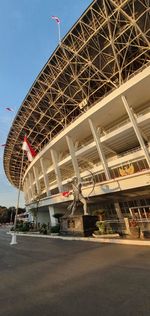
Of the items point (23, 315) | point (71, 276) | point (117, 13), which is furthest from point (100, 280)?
point (117, 13)

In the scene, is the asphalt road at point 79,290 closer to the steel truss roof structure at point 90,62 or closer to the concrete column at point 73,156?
the concrete column at point 73,156

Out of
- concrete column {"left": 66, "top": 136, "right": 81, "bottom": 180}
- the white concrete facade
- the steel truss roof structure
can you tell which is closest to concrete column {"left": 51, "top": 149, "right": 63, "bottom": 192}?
the white concrete facade

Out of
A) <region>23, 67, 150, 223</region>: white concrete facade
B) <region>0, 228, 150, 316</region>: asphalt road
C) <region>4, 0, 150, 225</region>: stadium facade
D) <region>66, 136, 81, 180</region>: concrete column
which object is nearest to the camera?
<region>0, 228, 150, 316</region>: asphalt road

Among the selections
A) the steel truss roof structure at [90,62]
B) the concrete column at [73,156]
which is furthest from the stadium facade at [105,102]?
the concrete column at [73,156]

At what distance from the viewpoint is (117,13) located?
20.6m

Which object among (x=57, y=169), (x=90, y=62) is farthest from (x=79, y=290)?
(x=57, y=169)

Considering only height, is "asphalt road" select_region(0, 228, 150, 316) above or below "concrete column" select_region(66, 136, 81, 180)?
below

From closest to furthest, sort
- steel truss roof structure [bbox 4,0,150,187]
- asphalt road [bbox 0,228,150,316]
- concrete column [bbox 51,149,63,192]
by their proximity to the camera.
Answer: asphalt road [bbox 0,228,150,316]
steel truss roof structure [bbox 4,0,150,187]
concrete column [bbox 51,149,63,192]

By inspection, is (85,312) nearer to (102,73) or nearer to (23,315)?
(23,315)

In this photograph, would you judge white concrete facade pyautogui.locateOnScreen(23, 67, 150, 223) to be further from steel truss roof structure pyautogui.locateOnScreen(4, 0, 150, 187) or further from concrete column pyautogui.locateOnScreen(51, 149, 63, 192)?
steel truss roof structure pyautogui.locateOnScreen(4, 0, 150, 187)

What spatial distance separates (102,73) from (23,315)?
26082 mm

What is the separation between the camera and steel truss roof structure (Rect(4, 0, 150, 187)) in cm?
2112

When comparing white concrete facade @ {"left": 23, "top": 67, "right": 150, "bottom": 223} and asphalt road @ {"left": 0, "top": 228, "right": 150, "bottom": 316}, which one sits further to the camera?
white concrete facade @ {"left": 23, "top": 67, "right": 150, "bottom": 223}

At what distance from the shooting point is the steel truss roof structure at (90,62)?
21125mm
